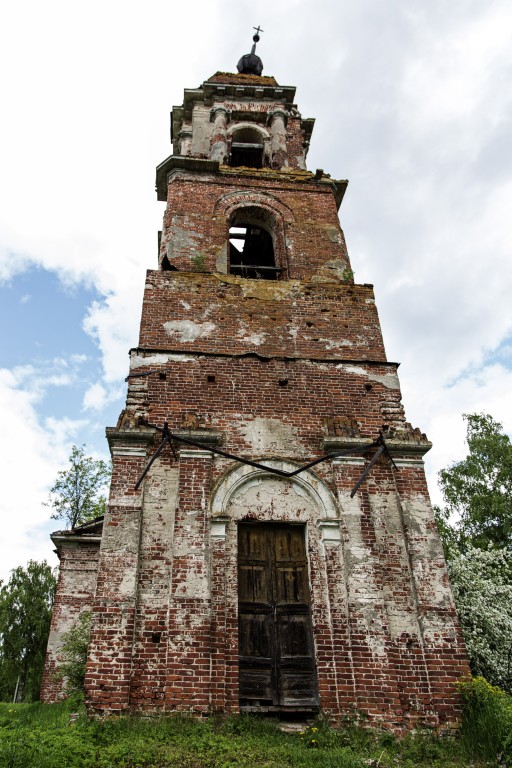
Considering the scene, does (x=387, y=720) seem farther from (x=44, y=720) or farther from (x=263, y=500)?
(x=44, y=720)

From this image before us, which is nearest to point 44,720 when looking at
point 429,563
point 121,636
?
point 121,636

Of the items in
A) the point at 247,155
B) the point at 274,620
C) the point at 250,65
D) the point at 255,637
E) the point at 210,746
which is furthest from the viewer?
the point at 250,65

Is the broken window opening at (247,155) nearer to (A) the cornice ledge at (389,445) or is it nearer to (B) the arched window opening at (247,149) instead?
(B) the arched window opening at (247,149)

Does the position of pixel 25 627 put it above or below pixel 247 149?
below

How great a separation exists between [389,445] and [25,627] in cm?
2370

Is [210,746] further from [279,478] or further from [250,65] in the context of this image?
[250,65]

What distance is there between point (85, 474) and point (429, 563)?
23.0 metres

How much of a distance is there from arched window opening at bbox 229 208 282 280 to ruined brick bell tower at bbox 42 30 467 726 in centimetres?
85

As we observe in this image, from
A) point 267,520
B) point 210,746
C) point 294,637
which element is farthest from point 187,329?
point 210,746

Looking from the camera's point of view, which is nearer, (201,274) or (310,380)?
(310,380)

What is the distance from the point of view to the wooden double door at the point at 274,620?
6633 millimetres

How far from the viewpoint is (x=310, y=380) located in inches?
356

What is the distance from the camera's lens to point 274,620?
7059 mm

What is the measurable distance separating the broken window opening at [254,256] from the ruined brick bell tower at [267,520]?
2.58 ft
